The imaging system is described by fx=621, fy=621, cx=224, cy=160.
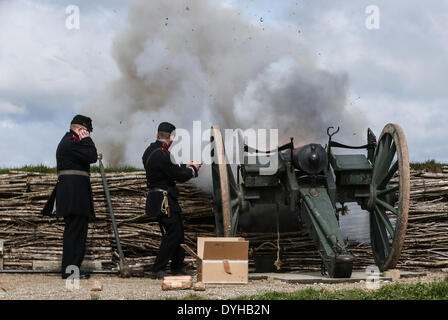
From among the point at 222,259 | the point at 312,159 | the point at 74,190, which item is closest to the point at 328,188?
the point at 312,159

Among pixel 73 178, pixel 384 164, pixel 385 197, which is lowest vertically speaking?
pixel 385 197

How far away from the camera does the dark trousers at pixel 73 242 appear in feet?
22.1

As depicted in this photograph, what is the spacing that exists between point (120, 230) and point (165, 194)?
177 cm

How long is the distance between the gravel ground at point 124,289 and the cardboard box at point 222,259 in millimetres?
156

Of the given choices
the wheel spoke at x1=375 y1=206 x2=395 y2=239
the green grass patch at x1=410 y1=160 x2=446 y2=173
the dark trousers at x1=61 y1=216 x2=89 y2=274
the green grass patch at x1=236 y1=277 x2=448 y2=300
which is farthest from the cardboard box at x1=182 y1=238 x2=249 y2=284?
the green grass patch at x1=410 y1=160 x2=446 y2=173

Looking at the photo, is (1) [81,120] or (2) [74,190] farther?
(1) [81,120]

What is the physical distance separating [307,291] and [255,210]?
3.14 meters

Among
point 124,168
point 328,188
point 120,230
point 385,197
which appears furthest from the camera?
point 124,168

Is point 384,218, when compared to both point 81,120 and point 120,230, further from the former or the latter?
point 81,120

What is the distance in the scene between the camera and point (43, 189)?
8.48 metres

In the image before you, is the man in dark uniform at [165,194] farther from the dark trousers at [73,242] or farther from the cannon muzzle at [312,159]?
the cannon muzzle at [312,159]

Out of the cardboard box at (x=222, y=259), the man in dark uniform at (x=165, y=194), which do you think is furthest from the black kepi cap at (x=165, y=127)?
the cardboard box at (x=222, y=259)

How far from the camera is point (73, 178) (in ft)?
22.3

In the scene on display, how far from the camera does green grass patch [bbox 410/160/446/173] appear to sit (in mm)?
9297
